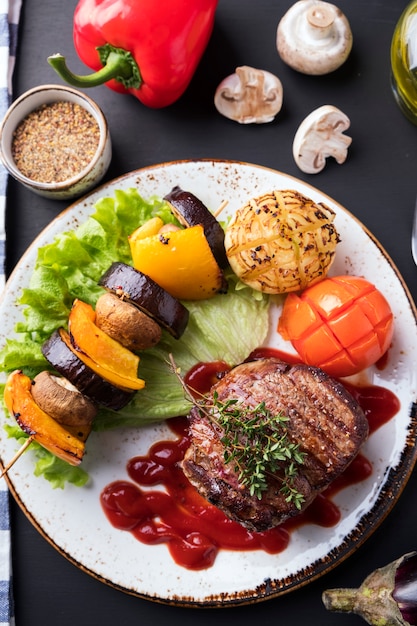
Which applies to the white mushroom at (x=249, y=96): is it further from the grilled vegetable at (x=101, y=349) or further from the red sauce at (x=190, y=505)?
the grilled vegetable at (x=101, y=349)

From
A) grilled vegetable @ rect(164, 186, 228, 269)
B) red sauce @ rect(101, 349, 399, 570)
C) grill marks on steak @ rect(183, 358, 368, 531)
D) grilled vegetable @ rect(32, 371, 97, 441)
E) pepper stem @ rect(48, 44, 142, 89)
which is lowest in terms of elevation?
red sauce @ rect(101, 349, 399, 570)

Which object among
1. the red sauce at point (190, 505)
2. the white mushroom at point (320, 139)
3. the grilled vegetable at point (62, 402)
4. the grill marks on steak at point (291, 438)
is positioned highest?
the white mushroom at point (320, 139)

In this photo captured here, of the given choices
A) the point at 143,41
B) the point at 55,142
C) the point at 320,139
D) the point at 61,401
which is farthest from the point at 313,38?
the point at 61,401


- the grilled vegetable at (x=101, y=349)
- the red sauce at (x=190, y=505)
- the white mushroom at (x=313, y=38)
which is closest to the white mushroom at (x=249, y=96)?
the white mushroom at (x=313, y=38)

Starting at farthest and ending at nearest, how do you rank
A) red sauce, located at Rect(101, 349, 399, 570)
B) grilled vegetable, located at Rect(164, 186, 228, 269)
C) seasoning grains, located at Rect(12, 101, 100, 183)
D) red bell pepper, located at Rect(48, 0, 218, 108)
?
seasoning grains, located at Rect(12, 101, 100, 183) < red sauce, located at Rect(101, 349, 399, 570) < red bell pepper, located at Rect(48, 0, 218, 108) < grilled vegetable, located at Rect(164, 186, 228, 269)

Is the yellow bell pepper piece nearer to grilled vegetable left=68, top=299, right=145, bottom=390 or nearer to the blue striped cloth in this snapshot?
grilled vegetable left=68, top=299, right=145, bottom=390

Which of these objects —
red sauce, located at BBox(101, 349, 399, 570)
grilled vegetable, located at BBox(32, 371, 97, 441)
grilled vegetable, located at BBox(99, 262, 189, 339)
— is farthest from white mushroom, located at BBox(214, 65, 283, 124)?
grilled vegetable, located at BBox(32, 371, 97, 441)

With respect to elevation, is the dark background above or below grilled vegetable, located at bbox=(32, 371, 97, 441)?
above
